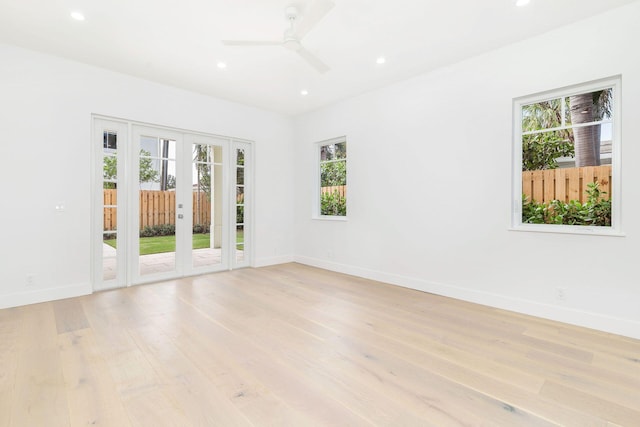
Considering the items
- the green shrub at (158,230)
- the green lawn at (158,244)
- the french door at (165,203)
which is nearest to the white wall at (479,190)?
the french door at (165,203)

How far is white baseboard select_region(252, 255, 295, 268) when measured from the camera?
18.5 feet

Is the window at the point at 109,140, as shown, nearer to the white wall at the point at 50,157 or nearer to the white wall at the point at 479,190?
the white wall at the point at 50,157

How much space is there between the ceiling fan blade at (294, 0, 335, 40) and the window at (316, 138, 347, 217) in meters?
2.75

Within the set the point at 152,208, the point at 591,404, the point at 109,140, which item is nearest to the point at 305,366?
the point at 591,404

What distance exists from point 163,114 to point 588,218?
17.9 feet

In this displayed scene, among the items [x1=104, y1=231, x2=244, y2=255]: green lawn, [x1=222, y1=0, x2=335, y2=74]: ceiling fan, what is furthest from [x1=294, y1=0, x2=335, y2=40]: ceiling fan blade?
[x1=104, y1=231, x2=244, y2=255]: green lawn

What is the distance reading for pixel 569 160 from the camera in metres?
3.12

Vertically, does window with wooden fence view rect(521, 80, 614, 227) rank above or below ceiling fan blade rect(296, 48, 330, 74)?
below

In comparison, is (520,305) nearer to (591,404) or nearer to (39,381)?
(591,404)

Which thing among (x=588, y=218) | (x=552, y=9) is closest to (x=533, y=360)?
(x=588, y=218)

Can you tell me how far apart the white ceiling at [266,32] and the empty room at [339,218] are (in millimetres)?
28

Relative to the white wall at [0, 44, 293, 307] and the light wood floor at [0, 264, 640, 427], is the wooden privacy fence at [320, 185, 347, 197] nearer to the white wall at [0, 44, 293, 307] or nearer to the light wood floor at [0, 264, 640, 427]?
the light wood floor at [0, 264, 640, 427]

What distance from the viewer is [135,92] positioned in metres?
4.25

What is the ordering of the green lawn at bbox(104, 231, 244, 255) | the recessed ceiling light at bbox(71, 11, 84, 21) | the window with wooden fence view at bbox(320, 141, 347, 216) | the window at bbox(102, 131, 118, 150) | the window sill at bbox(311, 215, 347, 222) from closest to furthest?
1. the recessed ceiling light at bbox(71, 11, 84, 21)
2. the window at bbox(102, 131, 118, 150)
3. the green lawn at bbox(104, 231, 244, 255)
4. the window sill at bbox(311, 215, 347, 222)
5. the window with wooden fence view at bbox(320, 141, 347, 216)
